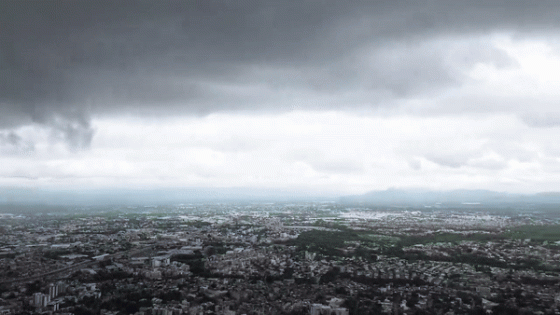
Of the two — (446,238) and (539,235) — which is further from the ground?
(539,235)

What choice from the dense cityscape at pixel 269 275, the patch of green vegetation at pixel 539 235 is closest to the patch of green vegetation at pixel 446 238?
the dense cityscape at pixel 269 275

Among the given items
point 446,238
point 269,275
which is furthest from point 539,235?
point 269,275

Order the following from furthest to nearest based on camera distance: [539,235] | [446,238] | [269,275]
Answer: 1. [446,238]
2. [539,235]
3. [269,275]

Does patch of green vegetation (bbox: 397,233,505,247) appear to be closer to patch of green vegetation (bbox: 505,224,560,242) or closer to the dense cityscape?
the dense cityscape

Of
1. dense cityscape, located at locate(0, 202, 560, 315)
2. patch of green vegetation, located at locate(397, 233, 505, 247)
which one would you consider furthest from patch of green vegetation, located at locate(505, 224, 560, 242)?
patch of green vegetation, located at locate(397, 233, 505, 247)

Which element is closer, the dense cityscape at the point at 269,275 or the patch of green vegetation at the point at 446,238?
the dense cityscape at the point at 269,275

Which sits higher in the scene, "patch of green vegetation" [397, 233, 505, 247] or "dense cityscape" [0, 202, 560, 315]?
"dense cityscape" [0, 202, 560, 315]

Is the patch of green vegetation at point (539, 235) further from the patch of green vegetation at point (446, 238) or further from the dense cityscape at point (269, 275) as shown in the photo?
the patch of green vegetation at point (446, 238)

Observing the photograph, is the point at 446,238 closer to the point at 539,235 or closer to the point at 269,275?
the point at 539,235

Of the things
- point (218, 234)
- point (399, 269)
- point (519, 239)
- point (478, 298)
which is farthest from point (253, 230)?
point (478, 298)

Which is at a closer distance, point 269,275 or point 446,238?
point 269,275

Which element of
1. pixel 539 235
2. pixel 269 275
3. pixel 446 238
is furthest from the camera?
pixel 446 238

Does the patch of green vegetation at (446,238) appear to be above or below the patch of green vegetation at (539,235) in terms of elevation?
below
